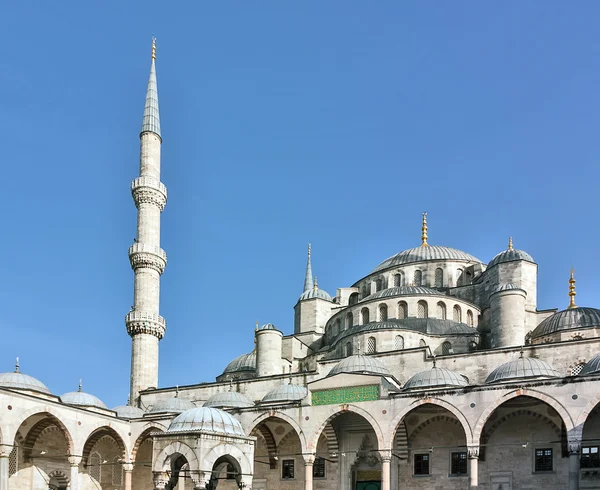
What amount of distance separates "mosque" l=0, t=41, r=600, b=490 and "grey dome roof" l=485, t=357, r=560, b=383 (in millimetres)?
46

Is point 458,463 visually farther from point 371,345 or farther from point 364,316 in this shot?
point 364,316

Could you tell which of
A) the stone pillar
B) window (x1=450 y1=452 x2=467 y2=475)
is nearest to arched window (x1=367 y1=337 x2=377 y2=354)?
window (x1=450 y1=452 x2=467 y2=475)

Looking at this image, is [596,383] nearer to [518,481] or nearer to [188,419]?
[518,481]

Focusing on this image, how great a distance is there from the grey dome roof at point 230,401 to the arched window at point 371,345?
3812mm

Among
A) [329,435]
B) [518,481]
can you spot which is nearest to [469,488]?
[518,481]

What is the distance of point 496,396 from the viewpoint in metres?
18.8

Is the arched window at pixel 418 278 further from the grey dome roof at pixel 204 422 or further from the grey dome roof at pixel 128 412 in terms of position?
the grey dome roof at pixel 204 422

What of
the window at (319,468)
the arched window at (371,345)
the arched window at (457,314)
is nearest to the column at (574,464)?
the arched window at (371,345)

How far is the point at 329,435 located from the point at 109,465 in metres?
7.69

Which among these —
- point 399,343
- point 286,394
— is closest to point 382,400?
point 286,394

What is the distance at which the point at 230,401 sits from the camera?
23141mm

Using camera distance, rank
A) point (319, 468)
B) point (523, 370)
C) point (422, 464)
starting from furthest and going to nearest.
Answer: point (319, 468), point (422, 464), point (523, 370)

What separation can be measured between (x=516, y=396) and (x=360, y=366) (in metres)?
4.37

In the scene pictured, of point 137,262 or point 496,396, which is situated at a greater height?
point 137,262
